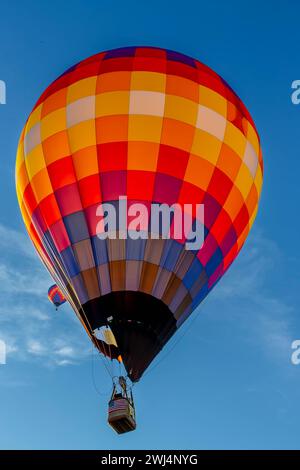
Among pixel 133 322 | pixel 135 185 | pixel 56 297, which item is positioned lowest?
pixel 133 322

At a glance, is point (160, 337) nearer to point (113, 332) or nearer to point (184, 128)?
point (113, 332)

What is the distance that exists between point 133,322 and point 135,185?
2.71 m

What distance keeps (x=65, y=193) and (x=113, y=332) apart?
3022 millimetres

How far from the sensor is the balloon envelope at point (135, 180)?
11758 millimetres

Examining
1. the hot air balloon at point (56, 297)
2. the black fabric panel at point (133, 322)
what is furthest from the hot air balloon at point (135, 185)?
the hot air balloon at point (56, 297)

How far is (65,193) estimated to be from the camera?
12.5 meters

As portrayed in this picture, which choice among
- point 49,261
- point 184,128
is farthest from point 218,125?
point 49,261

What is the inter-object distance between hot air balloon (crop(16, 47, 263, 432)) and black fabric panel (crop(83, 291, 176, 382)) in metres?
0.02

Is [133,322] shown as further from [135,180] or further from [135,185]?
[135,180]

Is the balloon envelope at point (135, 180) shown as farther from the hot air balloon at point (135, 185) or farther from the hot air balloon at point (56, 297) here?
the hot air balloon at point (56, 297)

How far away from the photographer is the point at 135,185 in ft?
40.1

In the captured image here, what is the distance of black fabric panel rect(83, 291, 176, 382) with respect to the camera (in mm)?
11352

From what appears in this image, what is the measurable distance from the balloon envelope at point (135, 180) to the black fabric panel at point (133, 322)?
2cm

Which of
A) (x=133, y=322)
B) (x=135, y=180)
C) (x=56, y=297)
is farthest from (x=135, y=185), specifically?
(x=56, y=297)
